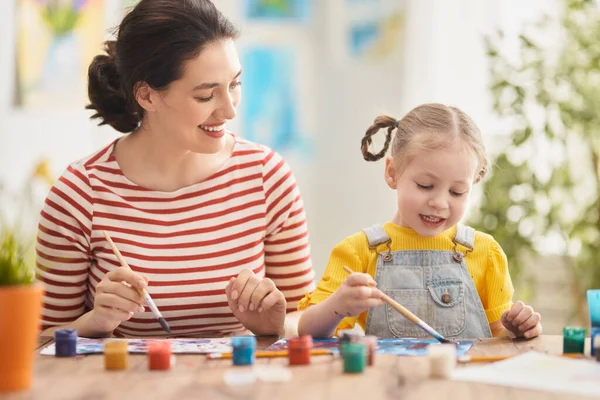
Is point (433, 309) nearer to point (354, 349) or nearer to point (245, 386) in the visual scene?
point (354, 349)

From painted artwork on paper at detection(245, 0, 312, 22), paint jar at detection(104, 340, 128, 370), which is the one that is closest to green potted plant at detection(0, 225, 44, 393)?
paint jar at detection(104, 340, 128, 370)

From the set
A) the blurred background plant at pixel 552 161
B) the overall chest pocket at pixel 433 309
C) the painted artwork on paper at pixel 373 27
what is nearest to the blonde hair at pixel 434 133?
the overall chest pocket at pixel 433 309

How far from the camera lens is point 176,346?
142 cm

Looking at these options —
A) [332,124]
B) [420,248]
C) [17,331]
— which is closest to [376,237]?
[420,248]

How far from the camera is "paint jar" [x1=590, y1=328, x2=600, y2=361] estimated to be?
1299mm

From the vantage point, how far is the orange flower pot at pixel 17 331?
1095 millimetres

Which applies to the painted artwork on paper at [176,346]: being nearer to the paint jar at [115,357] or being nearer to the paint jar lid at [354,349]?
the paint jar at [115,357]

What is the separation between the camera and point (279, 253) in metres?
1.89

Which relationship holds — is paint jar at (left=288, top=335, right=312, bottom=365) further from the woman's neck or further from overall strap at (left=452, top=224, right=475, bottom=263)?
the woman's neck

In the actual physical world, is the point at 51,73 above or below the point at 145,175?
above

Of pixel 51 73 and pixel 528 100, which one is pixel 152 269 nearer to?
pixel 528 100

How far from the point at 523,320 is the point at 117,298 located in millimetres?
710

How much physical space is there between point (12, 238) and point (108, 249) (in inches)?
26.0

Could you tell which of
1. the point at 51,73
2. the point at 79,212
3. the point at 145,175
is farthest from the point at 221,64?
the point at 51,73
